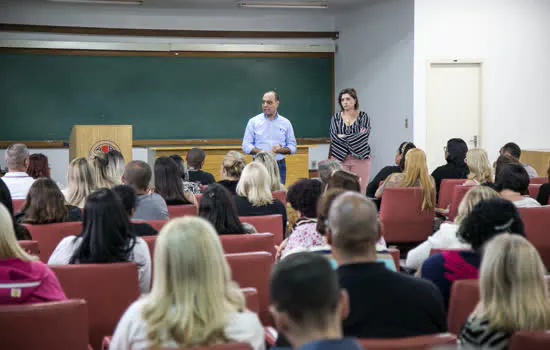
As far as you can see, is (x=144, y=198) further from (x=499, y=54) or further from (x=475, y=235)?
(x=499, y=54)

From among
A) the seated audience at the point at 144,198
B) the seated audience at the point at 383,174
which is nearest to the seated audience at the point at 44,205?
the seated audience at the point at 144,198

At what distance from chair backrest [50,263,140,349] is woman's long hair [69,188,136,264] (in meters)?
0.16

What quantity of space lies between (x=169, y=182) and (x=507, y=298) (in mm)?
3686

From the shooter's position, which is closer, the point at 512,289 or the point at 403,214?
the point at 512,289

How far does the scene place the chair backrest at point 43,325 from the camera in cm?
249

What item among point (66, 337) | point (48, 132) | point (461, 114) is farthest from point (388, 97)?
point (66, 337)

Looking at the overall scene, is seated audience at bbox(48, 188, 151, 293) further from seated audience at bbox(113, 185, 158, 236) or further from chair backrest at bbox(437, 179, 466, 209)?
chair backrest at bbox(437, 179, 466, 209)

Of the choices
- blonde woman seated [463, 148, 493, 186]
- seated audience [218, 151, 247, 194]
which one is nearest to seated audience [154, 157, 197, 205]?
seated audience [218, 151, 247, 194]

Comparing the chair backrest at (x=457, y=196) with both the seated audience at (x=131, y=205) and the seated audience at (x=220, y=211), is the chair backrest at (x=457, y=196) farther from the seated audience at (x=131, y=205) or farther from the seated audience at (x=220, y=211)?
the seated audience at (x=131, y=205)

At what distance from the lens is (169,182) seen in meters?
5.63

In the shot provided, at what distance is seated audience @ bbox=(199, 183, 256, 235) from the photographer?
4.02 meters

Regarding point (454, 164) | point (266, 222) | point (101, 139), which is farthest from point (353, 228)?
point (101, 139)

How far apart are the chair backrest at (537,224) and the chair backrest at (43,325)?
3.49 metres

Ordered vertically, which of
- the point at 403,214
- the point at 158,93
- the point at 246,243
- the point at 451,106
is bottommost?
the point at 403,214
